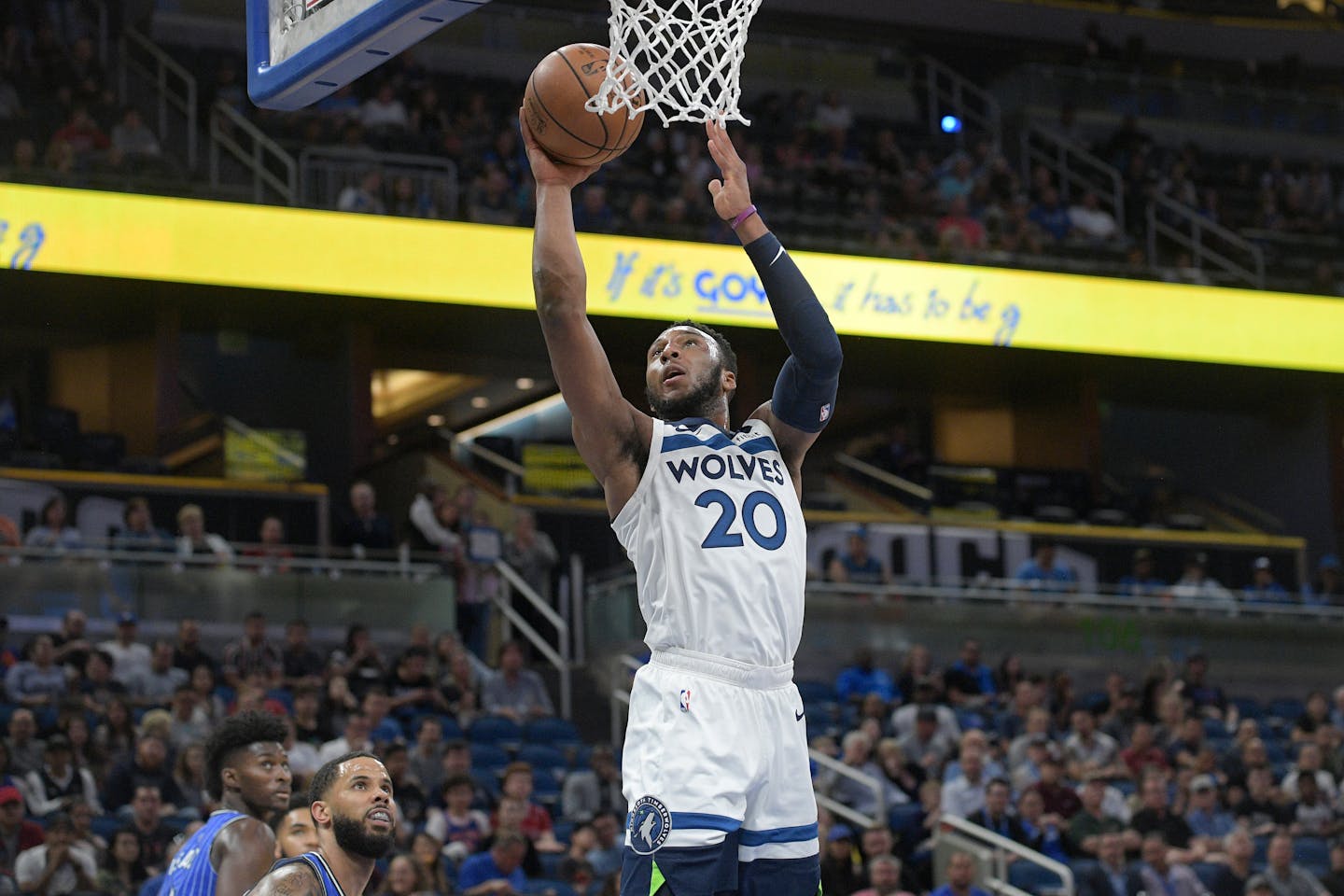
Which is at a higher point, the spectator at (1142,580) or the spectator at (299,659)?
the spectator at (1142,580)

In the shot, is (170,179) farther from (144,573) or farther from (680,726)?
(680,726)

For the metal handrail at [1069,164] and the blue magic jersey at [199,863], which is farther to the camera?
the metal handrail at [1069,164]

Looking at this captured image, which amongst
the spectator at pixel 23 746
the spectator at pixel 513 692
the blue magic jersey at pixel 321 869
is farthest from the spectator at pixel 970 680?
the blue magic jersey at pixel 321 869

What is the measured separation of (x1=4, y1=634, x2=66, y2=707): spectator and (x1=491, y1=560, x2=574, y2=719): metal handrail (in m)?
4.52

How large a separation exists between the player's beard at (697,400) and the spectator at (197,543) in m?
10.9

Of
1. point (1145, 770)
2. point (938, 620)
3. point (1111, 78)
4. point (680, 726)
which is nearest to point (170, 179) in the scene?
point (938, 620)

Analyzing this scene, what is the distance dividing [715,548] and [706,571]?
0.18ft

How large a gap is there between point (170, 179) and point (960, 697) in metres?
8.37

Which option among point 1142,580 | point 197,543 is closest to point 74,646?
point 197,543

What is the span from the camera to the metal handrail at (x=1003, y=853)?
1147 cm

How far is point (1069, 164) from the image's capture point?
76.1ft

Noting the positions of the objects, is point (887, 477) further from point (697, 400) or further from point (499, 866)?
point (697, 400)

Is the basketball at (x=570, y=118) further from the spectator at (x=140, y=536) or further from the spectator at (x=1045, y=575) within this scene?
the spectator at (x=1045, y=575)

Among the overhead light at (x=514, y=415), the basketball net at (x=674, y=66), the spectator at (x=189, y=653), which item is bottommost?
the spectator at (x=189, y=653)
